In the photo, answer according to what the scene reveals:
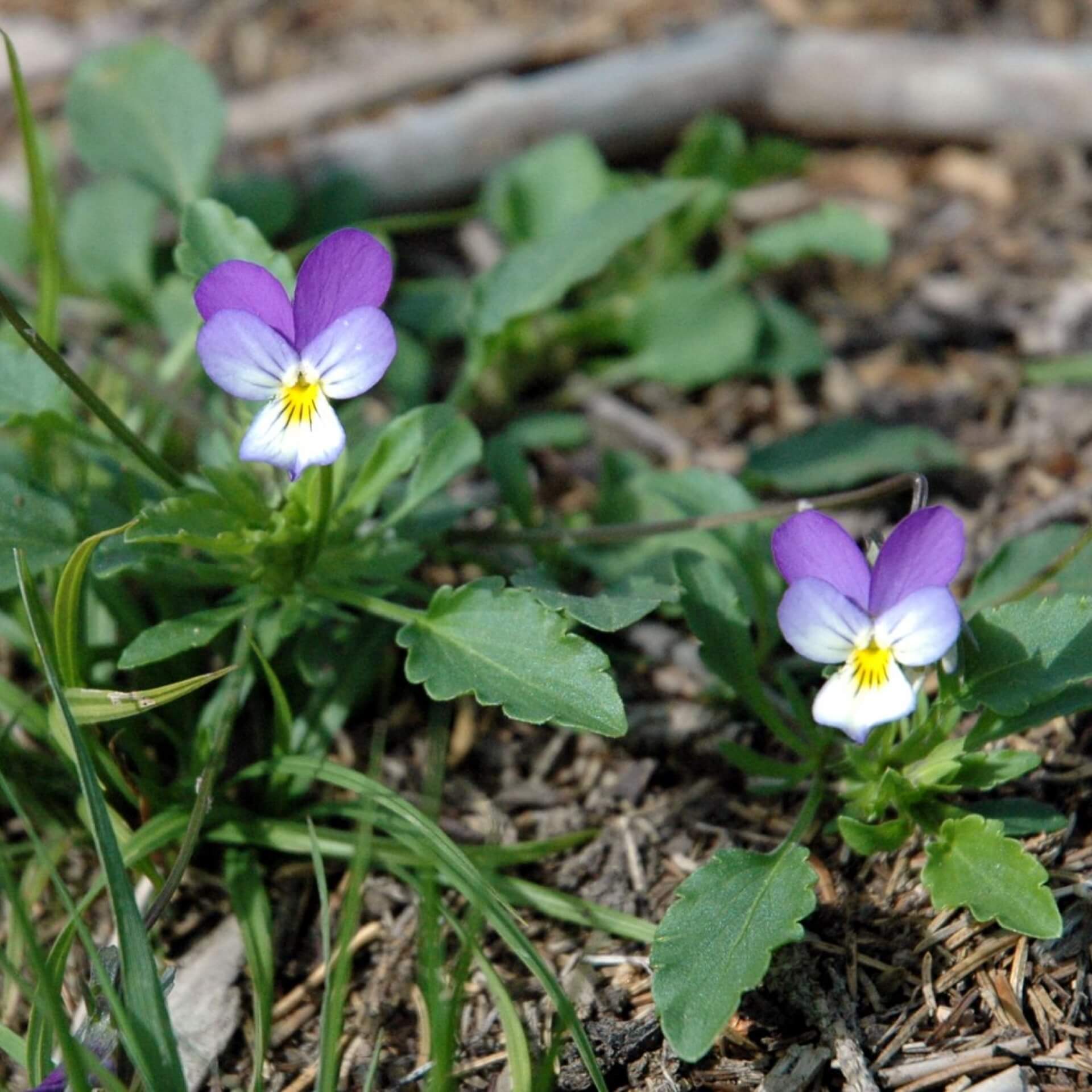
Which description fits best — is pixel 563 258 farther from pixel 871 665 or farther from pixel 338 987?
pixel 338 987

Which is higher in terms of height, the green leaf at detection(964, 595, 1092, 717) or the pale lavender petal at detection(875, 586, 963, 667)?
the pale lavender petal at detection(875, 586, 963, 667)

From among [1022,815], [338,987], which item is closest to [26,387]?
[338,987]

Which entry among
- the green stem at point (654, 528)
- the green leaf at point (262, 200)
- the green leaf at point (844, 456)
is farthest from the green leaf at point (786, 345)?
the green leaf at point (262, 200)

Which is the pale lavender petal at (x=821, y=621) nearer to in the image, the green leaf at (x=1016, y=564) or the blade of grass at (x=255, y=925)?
the green leaf at (x=1016, y=564)

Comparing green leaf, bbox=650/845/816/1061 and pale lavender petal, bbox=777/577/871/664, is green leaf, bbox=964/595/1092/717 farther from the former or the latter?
green leaf, bbox=650/845/816/1061

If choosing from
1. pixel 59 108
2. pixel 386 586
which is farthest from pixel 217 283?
pixel 59 108

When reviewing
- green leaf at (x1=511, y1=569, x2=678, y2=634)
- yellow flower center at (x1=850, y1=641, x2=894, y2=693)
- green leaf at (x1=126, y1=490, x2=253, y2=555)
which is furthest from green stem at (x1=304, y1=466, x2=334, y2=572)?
yellow flower center at (x1=850, y1=641, x2=894, y2=693)

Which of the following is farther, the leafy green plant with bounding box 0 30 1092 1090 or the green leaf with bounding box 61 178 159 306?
the green leaf with bounding box 61 178 159 306
